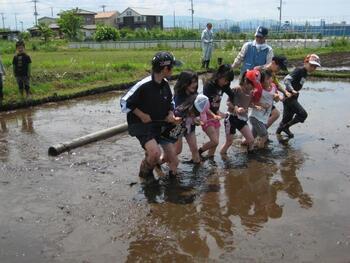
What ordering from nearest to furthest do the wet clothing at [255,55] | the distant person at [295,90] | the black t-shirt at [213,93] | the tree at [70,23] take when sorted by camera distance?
the black t-shirt at [213,93]
the distant person at [295,90]
the wet clothing at [255,55]
the tree at [70,23]

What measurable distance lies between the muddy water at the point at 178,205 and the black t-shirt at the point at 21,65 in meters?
4.23

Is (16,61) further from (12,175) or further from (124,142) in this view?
(12,175)

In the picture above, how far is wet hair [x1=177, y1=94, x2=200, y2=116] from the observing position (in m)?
6.57

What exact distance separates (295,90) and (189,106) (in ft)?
9.55

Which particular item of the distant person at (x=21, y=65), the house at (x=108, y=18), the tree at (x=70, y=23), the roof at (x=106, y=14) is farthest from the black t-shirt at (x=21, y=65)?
the roof at (x=106, y=14)

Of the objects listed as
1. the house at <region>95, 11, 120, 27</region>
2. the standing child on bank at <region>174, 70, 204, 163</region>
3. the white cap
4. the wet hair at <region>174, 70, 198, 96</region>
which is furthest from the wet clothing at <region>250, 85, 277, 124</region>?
the house at <region>95, 11, 120, 27</region>

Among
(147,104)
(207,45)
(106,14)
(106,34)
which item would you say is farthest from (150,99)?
(106,14)

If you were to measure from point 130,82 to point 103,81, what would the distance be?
951 millimetres

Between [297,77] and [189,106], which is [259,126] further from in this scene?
[189,106]

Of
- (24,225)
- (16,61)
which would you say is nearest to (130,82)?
(16,61)

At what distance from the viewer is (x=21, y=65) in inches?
500

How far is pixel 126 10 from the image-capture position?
99750mm

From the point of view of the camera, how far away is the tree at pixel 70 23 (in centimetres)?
6938

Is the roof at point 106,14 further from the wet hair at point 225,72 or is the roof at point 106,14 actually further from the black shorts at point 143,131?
the black shorts at point 143,131
